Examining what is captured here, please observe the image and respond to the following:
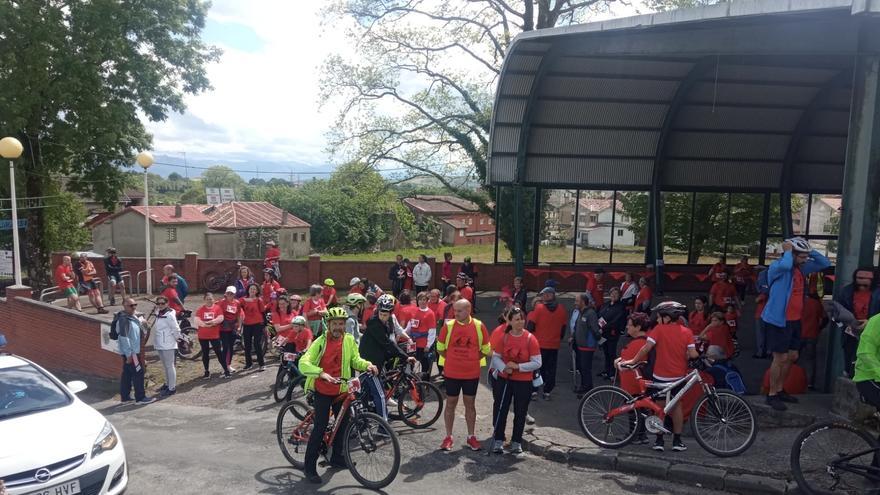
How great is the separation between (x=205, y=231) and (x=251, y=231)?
12.2ft

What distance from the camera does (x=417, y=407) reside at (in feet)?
27.2

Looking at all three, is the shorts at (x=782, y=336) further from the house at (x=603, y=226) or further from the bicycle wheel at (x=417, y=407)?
the house at (x=603, y=226)

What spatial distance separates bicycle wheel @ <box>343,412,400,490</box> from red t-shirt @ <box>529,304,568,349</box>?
3683mm

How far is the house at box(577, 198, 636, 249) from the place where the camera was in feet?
67.2

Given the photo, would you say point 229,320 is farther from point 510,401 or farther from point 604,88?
point 604,88

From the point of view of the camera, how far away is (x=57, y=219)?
110ft

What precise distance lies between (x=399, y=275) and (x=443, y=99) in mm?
10817

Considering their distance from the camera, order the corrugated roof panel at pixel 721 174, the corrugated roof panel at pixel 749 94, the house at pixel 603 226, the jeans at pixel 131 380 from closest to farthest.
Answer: the jeans at pixel 131 380 < the corrugated roof panel at pixel 749 94 < the corrugated roof panel at pixel 721 174 < the house at pixel 603 226

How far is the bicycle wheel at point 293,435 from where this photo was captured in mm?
6914

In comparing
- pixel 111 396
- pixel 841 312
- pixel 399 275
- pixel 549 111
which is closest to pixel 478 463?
pixel 841 312

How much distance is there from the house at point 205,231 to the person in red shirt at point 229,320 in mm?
28665

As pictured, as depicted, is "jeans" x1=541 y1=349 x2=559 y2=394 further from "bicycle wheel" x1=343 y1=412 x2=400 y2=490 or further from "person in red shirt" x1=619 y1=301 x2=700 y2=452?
"bicycle wheel" x1=343 y1=412 x2=400 y2=490

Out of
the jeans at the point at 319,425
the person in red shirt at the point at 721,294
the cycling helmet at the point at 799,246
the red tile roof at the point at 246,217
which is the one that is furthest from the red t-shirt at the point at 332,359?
the red tile roof at the point at 246,217

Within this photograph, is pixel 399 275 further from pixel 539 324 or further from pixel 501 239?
pixel 539 324
